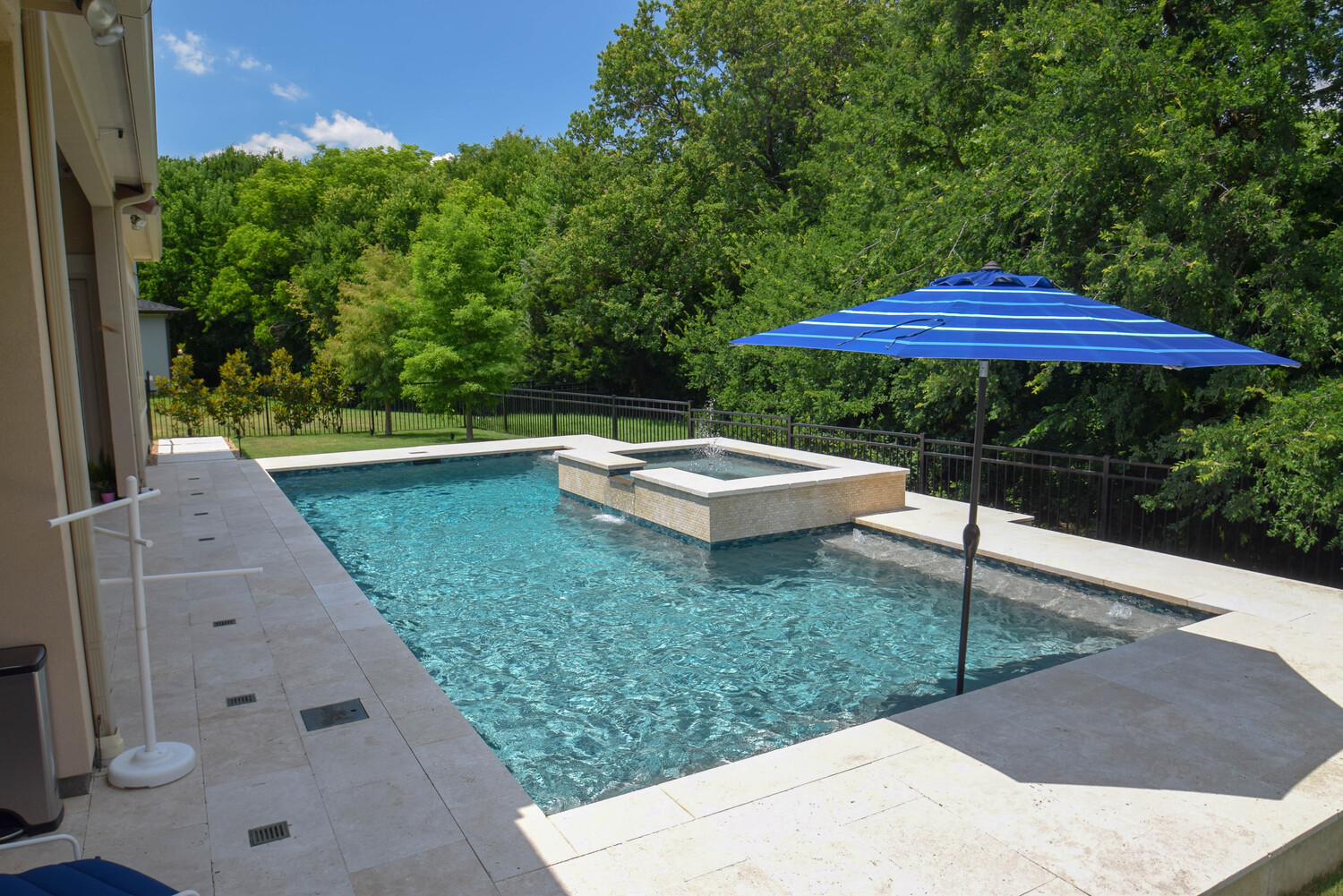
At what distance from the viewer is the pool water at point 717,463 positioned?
11648 mm

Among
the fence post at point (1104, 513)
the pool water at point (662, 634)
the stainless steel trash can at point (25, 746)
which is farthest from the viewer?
the fence post at point (1104, 513)

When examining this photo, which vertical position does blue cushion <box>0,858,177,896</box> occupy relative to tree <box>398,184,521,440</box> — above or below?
below

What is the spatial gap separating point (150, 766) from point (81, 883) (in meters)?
1.71

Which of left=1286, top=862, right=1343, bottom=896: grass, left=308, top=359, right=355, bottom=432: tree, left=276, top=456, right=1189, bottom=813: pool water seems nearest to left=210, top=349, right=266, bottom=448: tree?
left=308, top=359, right=355, bottom=432: tree

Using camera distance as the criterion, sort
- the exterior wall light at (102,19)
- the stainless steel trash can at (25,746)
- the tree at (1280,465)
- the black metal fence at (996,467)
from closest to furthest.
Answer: the exterior wall light at (102,19) < the stainless steel trash can at (25,746) < the tree at (1280,465) < the black metal fence at (996,467)

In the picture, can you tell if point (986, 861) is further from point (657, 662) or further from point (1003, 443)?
point (1003, 443)

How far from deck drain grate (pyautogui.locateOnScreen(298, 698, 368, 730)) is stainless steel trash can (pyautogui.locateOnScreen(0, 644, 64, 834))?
1173 mm

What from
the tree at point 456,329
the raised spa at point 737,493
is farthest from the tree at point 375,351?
the raised spa at point 737,493

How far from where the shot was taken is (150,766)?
12.2ft

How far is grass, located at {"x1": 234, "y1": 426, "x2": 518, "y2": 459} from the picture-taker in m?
16.8

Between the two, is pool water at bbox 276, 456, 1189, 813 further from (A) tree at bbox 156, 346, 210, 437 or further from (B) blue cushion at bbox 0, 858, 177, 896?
(A) tree at bbox 156, 346, 210, 437

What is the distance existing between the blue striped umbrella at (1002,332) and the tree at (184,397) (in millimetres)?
16974

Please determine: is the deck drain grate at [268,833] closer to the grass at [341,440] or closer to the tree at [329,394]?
the grass at [341,440]

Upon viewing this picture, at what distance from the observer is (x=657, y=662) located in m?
5.91
